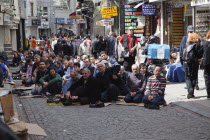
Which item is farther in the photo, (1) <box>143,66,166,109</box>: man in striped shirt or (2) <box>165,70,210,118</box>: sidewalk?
(1) <box>143,66,166,109</box>: man in striped shirt

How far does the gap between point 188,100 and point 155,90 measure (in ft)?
3.71

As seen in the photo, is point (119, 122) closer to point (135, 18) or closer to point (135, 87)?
point (135, 87)

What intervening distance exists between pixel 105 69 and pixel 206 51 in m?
2.71

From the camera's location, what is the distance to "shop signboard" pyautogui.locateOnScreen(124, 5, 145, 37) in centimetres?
2820

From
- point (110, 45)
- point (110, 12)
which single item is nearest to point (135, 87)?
point (110, 45)

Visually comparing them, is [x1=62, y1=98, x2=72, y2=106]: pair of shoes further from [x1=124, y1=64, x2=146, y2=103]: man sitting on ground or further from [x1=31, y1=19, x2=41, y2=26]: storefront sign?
[x1=31, y1=19, x2=41, y2=26]: storefront sign

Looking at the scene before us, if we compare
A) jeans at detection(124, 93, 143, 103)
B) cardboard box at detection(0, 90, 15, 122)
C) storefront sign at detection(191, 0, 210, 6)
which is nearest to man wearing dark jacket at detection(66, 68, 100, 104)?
jeans at detection(124, 93, 143, 103)

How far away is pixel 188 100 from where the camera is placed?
1147 cm

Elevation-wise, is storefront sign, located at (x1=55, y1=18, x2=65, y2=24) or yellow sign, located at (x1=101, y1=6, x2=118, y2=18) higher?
storefront sign, located at (x1=55, y1=18, x2=65, y2=24)

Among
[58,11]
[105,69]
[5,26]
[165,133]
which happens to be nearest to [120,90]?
[105,69]

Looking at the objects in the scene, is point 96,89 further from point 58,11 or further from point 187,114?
point 58,11

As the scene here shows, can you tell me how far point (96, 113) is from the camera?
33.0 ft

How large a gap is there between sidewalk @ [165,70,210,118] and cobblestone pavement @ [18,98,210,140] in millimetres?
199

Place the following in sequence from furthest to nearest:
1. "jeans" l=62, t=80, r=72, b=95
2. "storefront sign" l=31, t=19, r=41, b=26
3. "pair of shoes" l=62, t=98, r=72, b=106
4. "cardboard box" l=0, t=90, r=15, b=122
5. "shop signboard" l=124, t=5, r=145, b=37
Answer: "storefront sign" l=31, t=19, r=41, b=26, "shop signboard" l=124, t=5, r=145, b=37, "jeans" l=62, t=80, r=72, b=95, "pair of shoes" l=62, t=98, r=72, b=106, "cardboard box" l=0, t=90, r=15, b=122
